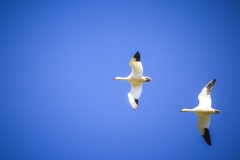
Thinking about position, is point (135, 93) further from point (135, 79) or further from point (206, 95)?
point (206, 95)

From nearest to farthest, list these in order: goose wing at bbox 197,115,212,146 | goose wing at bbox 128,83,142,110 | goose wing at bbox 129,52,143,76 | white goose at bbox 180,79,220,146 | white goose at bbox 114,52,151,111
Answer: goose wing at bbox 129,52,143,76, white goose at bbox 114,52,151,111, white goose at bbox 180,79,220,146, goose wing at bbox 197,115,212,146, goose wing at bbox 128,83,142,110

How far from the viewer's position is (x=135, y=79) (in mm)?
16766

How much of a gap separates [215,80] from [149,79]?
405 cm

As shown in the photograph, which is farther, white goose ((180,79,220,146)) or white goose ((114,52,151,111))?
white goose ((180,79,220,146))

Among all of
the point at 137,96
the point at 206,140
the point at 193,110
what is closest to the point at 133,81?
the point at 137,96

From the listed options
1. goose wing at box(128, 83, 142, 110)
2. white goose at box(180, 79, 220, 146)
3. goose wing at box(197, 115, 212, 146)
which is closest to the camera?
white goose at box(180, 79, 220, 146)

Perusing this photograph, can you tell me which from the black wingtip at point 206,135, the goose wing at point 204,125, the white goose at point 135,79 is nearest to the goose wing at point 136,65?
the white goose at point 135,79

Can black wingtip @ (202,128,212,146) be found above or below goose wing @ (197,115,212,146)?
below

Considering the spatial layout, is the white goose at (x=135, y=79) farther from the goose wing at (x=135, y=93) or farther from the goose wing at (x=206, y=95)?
the goose wing at (x=206, y=95)

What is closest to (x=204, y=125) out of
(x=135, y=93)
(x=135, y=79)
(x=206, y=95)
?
(x=206, y=95)

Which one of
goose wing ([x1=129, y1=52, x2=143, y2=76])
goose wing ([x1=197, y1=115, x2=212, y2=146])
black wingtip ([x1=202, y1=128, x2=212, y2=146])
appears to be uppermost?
goose wing ([x1=129, y1=52, x2=143, y2=76])

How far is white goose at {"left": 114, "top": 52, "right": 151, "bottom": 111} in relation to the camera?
16.0 meters

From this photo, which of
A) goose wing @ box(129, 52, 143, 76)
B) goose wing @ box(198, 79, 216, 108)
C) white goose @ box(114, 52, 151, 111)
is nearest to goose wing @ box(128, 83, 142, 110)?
white goose @ box(114, 52, 151, 111)

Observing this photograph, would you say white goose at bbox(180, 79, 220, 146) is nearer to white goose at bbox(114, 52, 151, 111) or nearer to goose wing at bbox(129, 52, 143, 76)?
white goose at bbox(114, 52, 151, 111)
